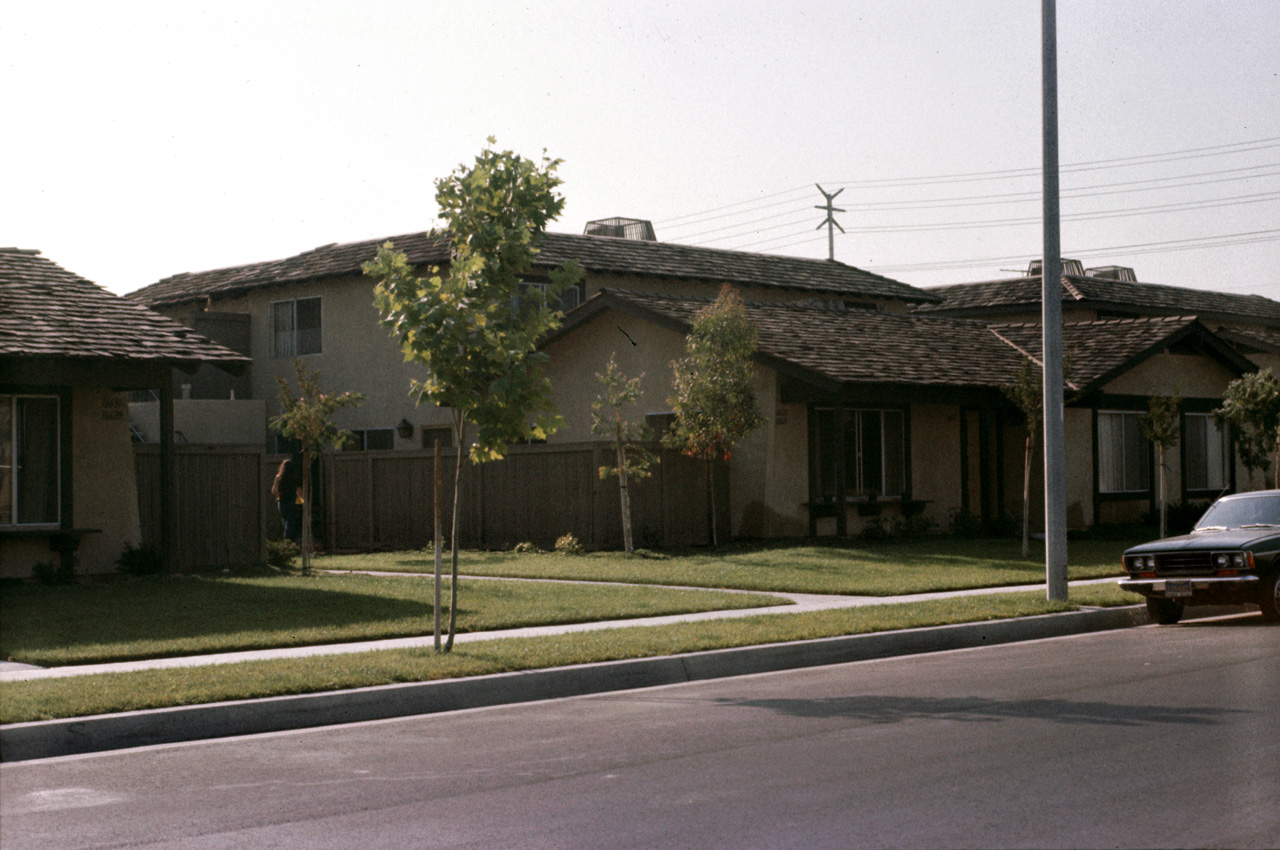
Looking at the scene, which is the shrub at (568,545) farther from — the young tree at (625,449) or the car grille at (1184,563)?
the car grille at (1184,563)

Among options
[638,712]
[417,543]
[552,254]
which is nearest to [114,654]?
[638,712]

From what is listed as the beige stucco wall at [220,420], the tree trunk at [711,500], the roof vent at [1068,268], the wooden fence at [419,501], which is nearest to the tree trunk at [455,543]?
the wooden fence at [419,501]

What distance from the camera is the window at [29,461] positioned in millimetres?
18234

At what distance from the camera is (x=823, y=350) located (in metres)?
26.8

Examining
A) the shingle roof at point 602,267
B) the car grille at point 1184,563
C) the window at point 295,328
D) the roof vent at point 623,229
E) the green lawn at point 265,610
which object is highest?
the roof vent at point 623,229

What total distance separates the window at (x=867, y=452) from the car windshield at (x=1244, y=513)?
10.1 m

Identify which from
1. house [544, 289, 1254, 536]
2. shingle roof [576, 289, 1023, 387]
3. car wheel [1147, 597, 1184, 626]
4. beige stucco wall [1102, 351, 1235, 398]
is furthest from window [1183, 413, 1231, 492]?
car wheel [1147, 597, 1184, 626]

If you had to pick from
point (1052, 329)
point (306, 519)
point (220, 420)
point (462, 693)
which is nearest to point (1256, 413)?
point (1052, 329)

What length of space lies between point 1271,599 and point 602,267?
20.7 meters

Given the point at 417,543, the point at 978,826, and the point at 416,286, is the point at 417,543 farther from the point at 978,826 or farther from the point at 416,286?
the point at 978,826

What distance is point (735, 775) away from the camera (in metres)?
7.76

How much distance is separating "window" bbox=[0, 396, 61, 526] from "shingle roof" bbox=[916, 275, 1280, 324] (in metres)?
28.2

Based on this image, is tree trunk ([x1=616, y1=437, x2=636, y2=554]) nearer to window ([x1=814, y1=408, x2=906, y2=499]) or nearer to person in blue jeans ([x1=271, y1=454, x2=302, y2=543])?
window ([x1=814, y1=408, x2=906, y2=499])

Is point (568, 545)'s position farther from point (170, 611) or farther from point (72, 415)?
point (170, 611)
